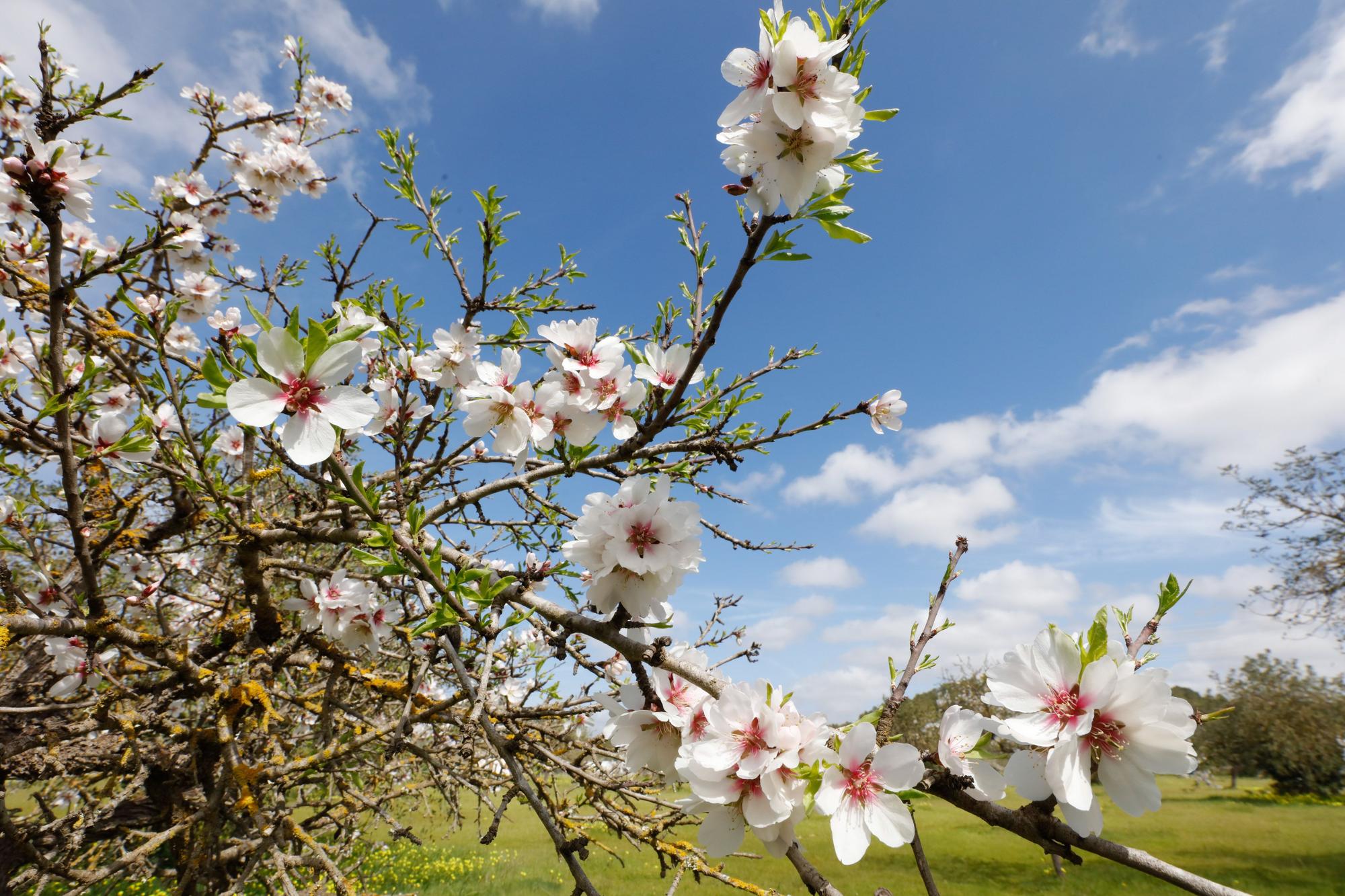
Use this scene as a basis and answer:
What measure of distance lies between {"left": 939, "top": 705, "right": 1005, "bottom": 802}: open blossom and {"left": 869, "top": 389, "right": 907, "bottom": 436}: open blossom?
1.52m

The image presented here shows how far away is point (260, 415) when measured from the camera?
1046 millimetres

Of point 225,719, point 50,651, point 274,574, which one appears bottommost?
point 225,719

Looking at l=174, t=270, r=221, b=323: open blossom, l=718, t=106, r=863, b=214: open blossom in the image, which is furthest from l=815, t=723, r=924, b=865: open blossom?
l=174, t=270, r=221, b=323: open blossom

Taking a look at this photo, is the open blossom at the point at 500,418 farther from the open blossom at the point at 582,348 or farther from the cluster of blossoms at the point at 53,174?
the cluster of blossoms at the point at 53,174

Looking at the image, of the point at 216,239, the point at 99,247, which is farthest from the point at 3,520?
the point at 216,239

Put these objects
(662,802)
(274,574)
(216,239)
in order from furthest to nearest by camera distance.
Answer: (216,239)
(274,574)
(662,802)

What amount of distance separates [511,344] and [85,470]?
2.39 m

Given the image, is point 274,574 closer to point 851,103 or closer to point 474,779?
point 474,779

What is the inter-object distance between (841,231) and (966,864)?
15.4 m

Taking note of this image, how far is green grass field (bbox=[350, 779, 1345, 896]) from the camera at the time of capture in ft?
29.2

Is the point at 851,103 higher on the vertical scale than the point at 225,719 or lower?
higher

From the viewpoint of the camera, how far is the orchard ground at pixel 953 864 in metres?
8.75

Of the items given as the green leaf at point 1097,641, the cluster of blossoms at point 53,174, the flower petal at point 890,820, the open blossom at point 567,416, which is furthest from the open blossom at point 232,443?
the green leaf at point 1097,641

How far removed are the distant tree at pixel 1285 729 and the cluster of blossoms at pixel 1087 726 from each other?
27.6 meters
